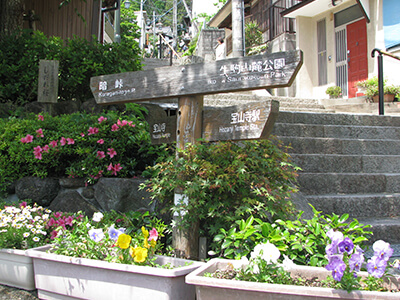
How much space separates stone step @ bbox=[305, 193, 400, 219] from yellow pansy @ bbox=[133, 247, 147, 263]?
2.07 metres

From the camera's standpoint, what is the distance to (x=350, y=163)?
14.8 feet

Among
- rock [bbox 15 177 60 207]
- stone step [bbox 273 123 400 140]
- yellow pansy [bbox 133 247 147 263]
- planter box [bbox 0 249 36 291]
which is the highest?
stone step [bbox 273 123 400 140]

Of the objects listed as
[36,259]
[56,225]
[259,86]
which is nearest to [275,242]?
[259,86]

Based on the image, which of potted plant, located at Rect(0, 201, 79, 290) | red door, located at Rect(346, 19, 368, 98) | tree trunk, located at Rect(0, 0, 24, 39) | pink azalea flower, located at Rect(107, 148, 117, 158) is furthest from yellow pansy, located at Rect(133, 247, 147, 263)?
red door, located at Rect(346, 19, 368, 98)

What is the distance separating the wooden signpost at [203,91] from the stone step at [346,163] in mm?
1922

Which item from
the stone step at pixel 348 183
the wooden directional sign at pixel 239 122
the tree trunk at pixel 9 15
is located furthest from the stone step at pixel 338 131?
the tree trunk at pixel 9 15

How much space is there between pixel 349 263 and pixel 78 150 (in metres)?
2.78

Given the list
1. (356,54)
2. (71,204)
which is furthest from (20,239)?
(356,54)

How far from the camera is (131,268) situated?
214cm

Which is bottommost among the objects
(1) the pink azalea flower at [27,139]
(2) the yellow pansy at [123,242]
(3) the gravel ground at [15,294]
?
(3) the gravel ground at [15,294]

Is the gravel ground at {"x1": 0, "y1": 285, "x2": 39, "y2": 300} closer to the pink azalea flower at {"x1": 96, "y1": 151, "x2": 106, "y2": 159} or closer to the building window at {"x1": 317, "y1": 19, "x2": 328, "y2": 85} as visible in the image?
the pink azalea flower at {"x1": 96, "y1": 151, "x2": 106, "y2": 159}

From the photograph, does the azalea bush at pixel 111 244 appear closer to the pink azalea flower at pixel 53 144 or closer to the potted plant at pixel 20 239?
the potted plant at pixel 20 239

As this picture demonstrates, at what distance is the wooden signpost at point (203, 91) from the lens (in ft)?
7.84

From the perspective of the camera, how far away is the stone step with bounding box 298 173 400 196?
13.4 ft
